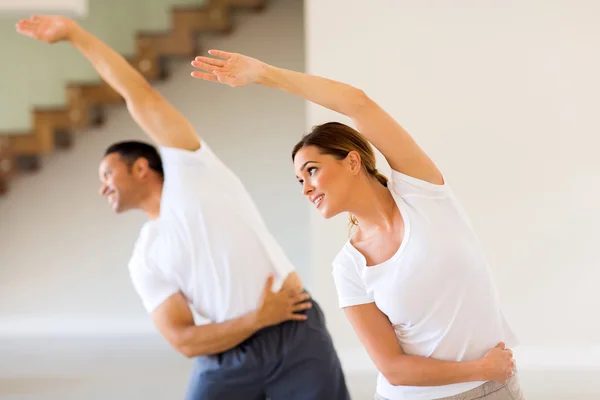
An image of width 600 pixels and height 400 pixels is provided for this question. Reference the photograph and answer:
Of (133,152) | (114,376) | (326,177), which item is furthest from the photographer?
(114,376)

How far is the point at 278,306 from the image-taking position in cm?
242

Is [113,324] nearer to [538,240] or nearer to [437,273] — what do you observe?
[538,240]

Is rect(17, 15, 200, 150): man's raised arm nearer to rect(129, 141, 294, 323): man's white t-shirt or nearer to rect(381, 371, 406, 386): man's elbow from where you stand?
rect(129, 141, 294, 323): man's white t-shirt

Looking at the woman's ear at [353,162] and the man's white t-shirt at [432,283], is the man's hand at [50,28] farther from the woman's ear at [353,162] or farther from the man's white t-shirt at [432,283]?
the man's white t-shirt at [432,283]

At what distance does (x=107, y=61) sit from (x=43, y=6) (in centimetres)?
153

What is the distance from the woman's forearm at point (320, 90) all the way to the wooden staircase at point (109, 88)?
4.41 meters

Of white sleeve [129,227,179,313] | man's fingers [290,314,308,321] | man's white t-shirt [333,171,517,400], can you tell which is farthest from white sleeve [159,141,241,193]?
man's white t-shirt [333,171,517,400]

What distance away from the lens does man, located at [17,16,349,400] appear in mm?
2387

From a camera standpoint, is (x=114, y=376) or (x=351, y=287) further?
(x=114, y=376)

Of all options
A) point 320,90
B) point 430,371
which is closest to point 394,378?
point 430,371

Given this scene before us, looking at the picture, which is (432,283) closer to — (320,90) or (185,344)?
(320,90)

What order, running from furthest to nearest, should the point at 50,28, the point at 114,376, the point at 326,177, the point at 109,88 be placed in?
the point at 109,88 < the point at 114,376 < the point at 50,28 < the point at 326,177

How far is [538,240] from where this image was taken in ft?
15.0

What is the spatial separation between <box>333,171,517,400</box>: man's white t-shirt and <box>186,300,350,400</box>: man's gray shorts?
0.69 meters
